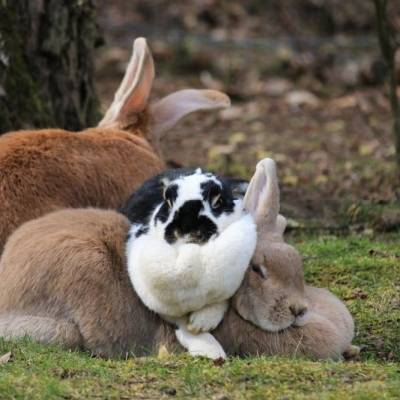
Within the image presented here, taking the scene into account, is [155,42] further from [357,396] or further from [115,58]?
[357,396]

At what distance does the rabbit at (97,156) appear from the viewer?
22.3 feet

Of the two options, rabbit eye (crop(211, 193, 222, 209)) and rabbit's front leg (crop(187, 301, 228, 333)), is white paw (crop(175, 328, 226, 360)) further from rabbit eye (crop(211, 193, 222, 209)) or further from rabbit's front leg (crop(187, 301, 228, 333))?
rabbit eye (crop(211, 193, 222, 209))

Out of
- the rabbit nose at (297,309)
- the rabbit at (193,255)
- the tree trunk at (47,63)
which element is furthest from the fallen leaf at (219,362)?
the tree trunk at (47,63)

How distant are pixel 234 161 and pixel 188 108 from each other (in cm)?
261

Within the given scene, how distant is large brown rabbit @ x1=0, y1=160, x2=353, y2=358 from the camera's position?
18.4 feet

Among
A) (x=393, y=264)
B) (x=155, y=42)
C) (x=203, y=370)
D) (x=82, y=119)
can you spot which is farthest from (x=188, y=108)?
(x=155, y=42)

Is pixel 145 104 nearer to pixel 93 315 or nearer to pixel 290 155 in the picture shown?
pixel 93 315

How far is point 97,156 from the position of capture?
289 inches

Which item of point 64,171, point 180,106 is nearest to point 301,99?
point 180,106

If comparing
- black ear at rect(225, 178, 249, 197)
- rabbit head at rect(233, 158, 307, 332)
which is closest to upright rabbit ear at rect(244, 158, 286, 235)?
rabbit head at rect(233, 158, 307, 332)

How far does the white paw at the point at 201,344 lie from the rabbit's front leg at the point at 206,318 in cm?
4

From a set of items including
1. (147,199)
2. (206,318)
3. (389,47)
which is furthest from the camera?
(389,47)

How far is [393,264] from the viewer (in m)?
7.35

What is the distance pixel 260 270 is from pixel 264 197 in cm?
46
